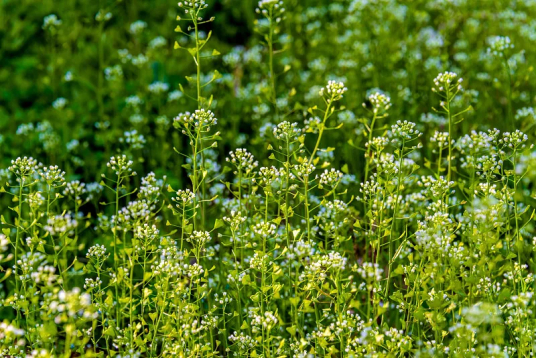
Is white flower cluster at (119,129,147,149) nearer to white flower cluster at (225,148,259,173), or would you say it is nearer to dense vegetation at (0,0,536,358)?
dense vegetation at (0,0,536,358)

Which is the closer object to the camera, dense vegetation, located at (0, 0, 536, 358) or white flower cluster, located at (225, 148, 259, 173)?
dense vegetation, located at (0, 0, 536, 358)

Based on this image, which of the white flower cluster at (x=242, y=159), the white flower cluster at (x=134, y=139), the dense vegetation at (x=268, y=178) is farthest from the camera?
the white flower cluster at (x=134, y=139)

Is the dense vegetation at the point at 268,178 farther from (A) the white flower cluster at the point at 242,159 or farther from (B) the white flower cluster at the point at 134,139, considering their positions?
(B) the white flower cluster at the point at 134,139

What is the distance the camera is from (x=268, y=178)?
355 centimetres

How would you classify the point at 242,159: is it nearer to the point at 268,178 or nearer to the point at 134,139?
the point at 268,178

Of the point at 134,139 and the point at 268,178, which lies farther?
the point at 134,139

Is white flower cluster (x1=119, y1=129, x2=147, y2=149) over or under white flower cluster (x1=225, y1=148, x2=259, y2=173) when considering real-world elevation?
over

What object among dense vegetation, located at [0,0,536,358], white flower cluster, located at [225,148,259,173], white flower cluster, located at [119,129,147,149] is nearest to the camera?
dense vegetation, located at [0,0,536,358]

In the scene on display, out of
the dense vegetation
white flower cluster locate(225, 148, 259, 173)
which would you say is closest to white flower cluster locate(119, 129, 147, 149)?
the dense vegetation

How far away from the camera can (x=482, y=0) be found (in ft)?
26.7

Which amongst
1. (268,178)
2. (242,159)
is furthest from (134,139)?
(268,178)

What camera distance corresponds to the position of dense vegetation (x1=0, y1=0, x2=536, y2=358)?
334 centimetres

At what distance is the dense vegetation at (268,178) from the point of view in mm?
3336

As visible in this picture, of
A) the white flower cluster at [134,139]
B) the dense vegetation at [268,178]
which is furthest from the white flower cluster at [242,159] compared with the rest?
the white flower cluster at [134,139]
